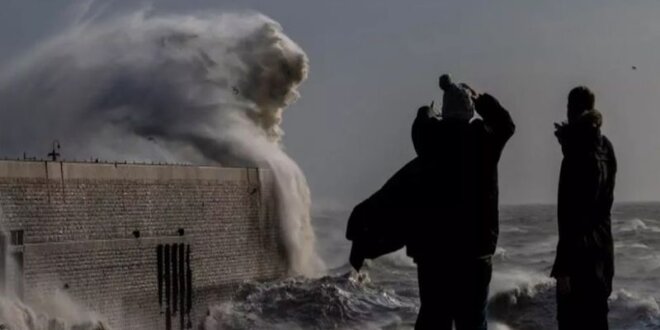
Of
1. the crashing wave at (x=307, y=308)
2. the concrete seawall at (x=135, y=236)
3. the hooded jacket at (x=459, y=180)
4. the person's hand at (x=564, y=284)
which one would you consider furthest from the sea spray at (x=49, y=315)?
the hooded jacket at (x=459, y=180)

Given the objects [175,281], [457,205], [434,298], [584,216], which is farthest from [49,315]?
[457,205]

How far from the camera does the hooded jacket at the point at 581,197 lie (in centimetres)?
600

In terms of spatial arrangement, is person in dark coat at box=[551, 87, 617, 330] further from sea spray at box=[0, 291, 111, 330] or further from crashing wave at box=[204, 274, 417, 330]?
crashing wave at box=[204, 274, 417, 330]

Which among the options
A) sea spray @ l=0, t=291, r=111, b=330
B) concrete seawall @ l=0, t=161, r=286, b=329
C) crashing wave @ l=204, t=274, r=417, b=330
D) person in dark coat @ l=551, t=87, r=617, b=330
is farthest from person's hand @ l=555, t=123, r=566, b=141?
crashing wave @ l=204, t=274, r=417, b=330

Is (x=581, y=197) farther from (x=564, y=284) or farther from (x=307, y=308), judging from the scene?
(x=307, y=308)

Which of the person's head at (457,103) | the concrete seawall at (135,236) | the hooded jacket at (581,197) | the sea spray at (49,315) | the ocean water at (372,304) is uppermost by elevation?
the person's head at (457,103)

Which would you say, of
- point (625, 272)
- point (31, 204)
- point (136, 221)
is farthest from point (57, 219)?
point (625, 272)

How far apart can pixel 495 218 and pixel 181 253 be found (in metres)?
26.0

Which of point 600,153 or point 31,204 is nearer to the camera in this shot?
point 600,153

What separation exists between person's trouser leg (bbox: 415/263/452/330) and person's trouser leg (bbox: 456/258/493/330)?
5 centimetres

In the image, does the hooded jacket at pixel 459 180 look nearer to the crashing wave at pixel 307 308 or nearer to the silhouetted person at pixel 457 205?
the silhouetted person at pixel 457 205

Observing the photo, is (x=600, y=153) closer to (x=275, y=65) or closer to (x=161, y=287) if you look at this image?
(x=161, y=287)

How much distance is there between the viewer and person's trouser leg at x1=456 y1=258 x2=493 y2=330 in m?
5.48

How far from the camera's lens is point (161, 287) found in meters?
30.2
